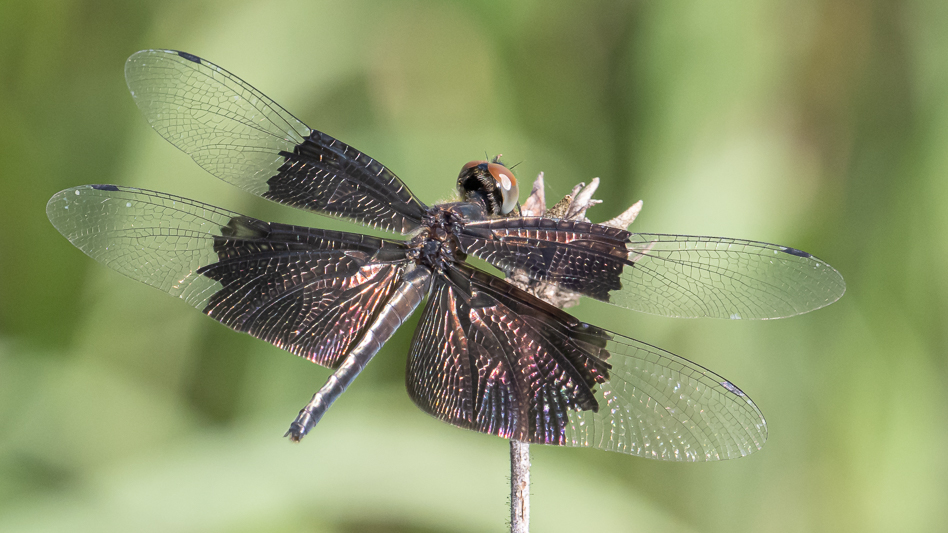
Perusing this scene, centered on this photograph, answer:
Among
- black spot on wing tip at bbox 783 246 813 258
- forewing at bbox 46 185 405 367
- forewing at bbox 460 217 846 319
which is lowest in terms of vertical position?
forewing at bbox 46 185 405 367

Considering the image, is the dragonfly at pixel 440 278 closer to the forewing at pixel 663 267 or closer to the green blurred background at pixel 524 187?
the forewing at pixel 663 267

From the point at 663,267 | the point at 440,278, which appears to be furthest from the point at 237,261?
the point at 663,267

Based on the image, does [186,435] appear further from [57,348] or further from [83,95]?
[83,95]

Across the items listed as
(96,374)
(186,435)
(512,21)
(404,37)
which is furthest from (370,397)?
(512,21)

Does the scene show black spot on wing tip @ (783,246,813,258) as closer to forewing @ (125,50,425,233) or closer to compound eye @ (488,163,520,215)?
compound eye @ (488,163,520,215)

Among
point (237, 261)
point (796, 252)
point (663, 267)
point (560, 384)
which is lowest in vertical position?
point (237, 261)

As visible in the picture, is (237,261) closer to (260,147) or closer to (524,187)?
(260,147)

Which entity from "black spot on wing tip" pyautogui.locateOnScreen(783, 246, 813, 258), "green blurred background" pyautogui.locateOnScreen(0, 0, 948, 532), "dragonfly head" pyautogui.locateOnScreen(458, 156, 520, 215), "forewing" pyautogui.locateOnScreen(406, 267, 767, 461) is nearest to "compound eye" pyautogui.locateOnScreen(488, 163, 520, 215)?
"dragonfly head" pyautogui.locateOnScreen(458, 156, 520, 215)

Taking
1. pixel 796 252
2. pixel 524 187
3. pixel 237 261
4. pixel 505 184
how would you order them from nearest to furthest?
pixel 796 252 → pixel 237 261 → pixel 505 184 → pixel 524 187
